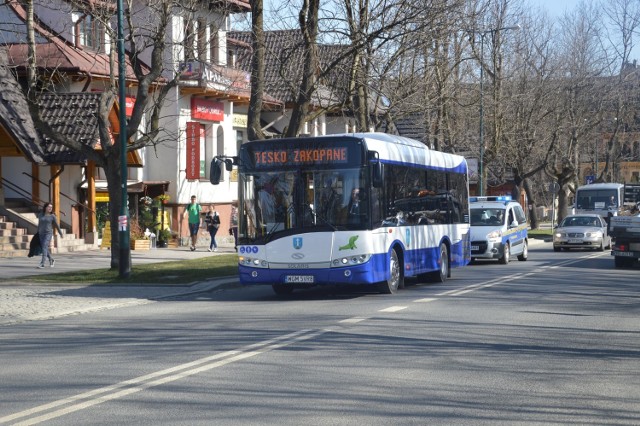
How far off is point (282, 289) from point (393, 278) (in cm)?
225

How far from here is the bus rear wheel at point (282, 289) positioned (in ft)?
70.7

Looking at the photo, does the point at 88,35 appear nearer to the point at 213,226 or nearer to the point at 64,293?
the point at 213,226

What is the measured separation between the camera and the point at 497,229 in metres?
33.4

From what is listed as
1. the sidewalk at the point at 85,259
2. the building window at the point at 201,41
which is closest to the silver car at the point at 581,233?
the sidewalk at the point at 85,259

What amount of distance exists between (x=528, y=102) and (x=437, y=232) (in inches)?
1223

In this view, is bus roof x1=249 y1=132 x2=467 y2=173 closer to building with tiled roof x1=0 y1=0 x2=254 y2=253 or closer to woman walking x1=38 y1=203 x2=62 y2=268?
building with tiled roof x1=0 y1=0 x2=254 y2=253

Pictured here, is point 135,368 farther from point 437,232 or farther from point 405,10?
point 405,10

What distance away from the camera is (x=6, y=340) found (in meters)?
14.2

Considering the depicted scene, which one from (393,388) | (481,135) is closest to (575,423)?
(393,388)

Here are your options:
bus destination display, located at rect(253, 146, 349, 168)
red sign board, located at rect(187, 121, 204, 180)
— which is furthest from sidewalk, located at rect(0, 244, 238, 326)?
red sign board, located at rect(187, 121, 204, 180)

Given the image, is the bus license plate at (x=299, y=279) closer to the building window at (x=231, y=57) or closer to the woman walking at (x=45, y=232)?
the woman walking at (x=45, y=232)

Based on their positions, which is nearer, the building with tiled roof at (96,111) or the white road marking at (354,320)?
the white road marking at (354,320)

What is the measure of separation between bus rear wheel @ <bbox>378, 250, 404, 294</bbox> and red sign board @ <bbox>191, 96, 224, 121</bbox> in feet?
73.1

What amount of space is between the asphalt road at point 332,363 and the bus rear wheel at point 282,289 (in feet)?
6.00
